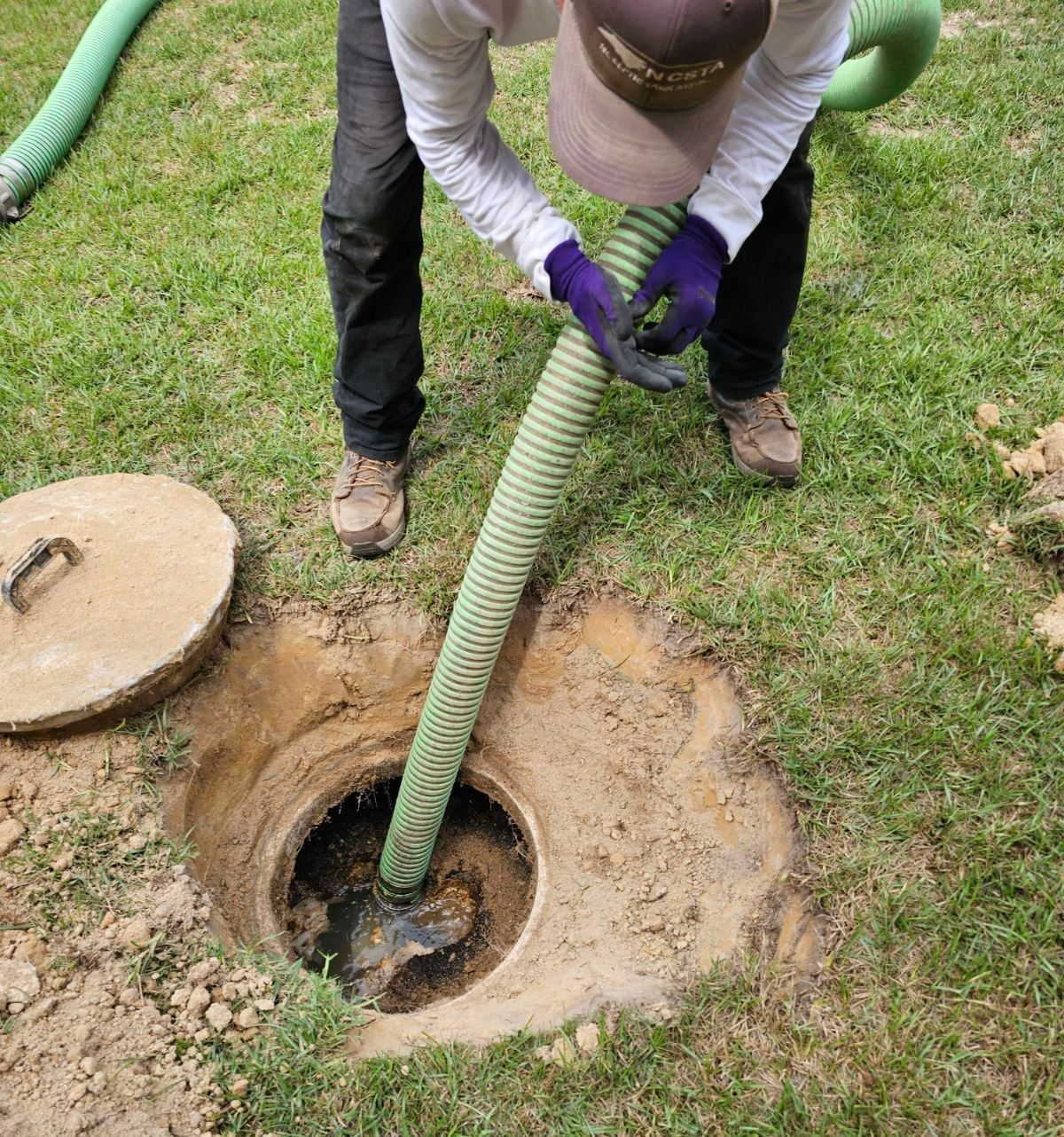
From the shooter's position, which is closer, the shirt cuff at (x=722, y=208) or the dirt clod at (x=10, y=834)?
the shirt cuff at (x=722, y=208)

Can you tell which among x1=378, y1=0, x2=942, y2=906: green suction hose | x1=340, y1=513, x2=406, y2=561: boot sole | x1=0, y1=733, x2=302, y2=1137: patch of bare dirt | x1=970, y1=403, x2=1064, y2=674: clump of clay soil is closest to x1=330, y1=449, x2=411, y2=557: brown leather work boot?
x1=340, y1=513, x2=406, y2=561: boot sole

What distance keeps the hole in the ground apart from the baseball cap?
209cm

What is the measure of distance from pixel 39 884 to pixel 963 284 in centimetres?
352

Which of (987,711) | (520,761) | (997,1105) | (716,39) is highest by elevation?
(716,39)

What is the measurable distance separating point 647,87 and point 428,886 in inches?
101

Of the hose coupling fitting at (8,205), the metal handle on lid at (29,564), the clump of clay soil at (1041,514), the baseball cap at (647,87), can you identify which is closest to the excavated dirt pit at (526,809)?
the metal handle on lid at (29,564)

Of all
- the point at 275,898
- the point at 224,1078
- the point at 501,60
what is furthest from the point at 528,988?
the point at 501,60

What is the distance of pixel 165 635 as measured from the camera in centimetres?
229

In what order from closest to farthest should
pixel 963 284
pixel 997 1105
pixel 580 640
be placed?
pixel 997 1105, pixel 580 640, pixel 963 284

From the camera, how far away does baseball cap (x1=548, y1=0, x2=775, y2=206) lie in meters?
1.29

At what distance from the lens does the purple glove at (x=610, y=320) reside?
1805 mm

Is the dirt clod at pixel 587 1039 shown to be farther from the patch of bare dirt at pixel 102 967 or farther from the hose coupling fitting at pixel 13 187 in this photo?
the hose coupling fitting at pixel 13 187

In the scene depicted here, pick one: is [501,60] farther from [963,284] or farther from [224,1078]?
[224,1078]

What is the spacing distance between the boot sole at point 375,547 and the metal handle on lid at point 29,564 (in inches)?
30.5
